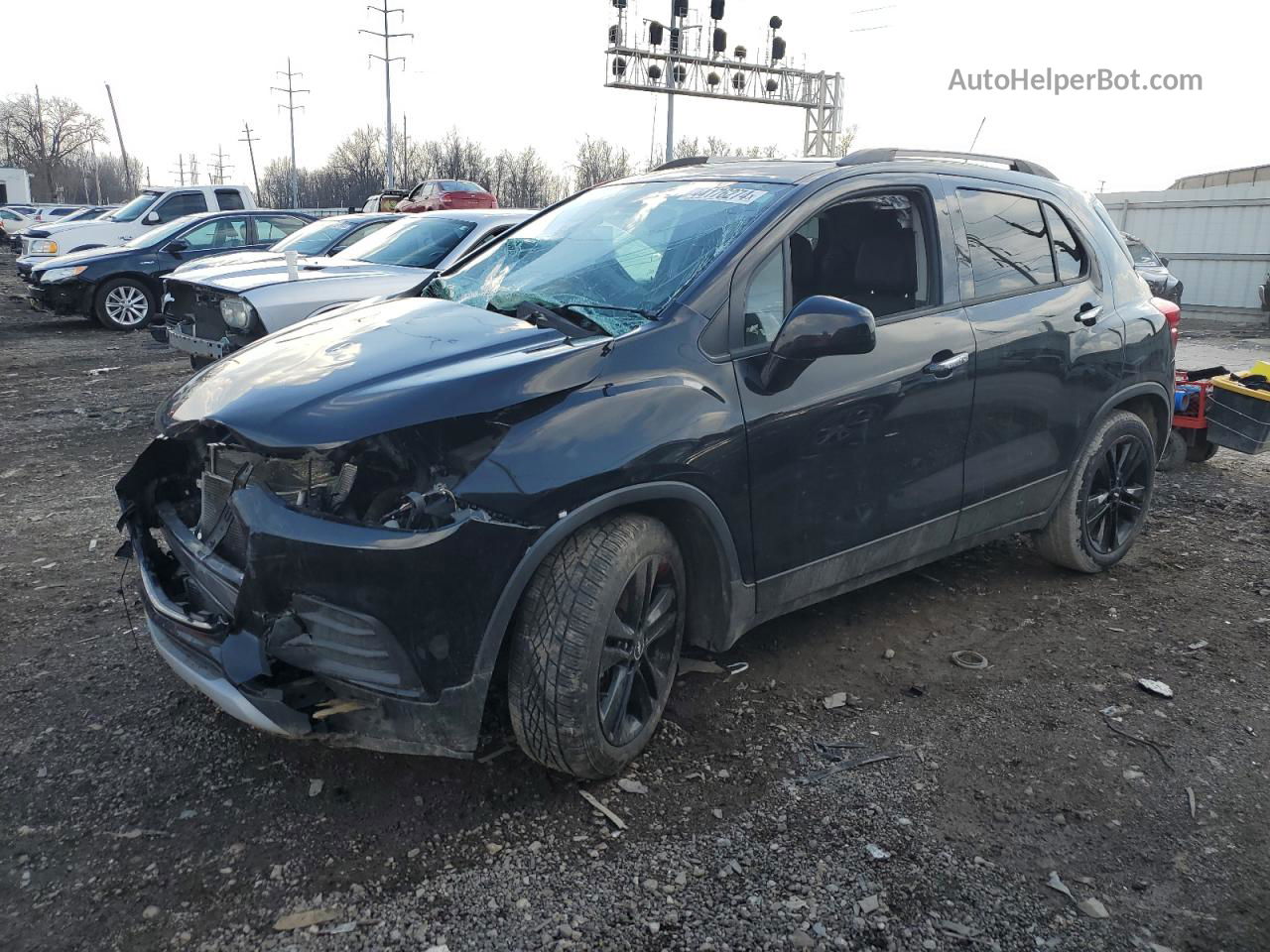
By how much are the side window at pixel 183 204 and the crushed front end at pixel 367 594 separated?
17.8m

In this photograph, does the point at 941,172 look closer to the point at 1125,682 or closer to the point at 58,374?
the point at 1125,682

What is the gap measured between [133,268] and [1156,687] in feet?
47.1

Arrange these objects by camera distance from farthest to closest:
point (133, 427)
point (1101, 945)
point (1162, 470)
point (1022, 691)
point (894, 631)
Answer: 1. point (133, 427)
2. point (1162, 470)
3. point (894, 631)
4. point (1022, 691)
5. point (1101, 945)

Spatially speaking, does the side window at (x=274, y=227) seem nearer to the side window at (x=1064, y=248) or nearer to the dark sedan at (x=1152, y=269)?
the side window at (x=1064, y=248)

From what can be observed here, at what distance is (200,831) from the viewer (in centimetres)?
285

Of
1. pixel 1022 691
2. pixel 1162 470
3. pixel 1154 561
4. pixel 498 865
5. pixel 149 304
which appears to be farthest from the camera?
pixel 149 304

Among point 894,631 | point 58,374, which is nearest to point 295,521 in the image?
point 894,631

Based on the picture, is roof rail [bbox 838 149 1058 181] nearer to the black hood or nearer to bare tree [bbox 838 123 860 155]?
the black hood

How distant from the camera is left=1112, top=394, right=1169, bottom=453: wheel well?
4996mm

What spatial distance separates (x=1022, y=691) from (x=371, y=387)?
269 cm

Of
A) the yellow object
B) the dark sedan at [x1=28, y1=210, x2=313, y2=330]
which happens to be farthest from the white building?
the dark sedan at [x1=28, y1=210, x2=313, y2=330]

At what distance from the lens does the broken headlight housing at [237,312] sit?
7.38 m

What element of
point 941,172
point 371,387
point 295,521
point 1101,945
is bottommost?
point 1101,945

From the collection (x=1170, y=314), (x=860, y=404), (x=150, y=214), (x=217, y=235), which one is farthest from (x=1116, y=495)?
(x=150, y=214)
